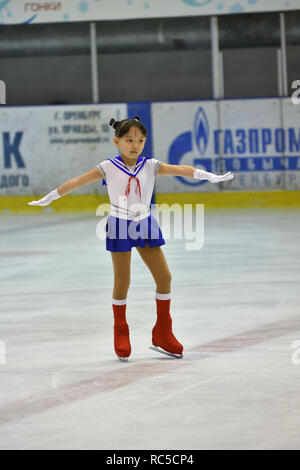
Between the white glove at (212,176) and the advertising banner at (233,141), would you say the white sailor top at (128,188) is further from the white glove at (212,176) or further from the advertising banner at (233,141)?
the advertising banner at (233,141)

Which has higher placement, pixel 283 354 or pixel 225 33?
pixel 225 33

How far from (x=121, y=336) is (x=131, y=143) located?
1078 mm

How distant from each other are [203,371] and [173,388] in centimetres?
41

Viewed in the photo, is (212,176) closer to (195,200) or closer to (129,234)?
(129,234)

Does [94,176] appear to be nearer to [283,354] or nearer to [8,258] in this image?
[283,354]

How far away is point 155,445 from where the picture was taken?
3836 mm

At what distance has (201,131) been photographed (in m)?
17.8

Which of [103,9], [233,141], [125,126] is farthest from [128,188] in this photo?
[103,9]

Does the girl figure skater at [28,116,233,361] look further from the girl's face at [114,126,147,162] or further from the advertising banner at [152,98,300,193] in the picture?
the advertising banner at [152,98,300,193]

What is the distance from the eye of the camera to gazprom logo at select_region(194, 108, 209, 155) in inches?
698

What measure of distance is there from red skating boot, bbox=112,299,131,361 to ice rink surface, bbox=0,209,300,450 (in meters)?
0.07

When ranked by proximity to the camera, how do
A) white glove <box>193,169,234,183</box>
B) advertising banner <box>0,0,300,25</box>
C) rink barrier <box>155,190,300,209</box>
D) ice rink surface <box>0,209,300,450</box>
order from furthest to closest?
advertising banner <box>0,0,300,25</box>, rink barrier <box>155,190,300,209</box>, white glove <box>193,169,234,183</box>, ice rink surface <box>0,209,300,450</box>

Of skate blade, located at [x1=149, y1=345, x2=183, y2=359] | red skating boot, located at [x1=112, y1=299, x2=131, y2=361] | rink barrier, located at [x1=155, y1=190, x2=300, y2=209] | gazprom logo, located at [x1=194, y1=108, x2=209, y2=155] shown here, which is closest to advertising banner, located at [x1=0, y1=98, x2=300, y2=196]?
gazprom logo, located at [x1=194, y1=108, x2=209, y2=155]
